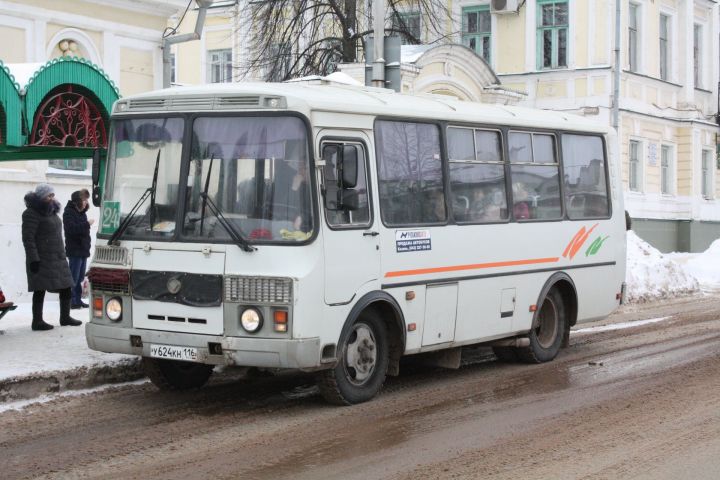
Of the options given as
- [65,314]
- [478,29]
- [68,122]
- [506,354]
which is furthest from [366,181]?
[478,29]

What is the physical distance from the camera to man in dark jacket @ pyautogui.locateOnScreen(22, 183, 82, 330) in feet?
43.6

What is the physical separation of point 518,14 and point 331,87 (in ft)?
86.1

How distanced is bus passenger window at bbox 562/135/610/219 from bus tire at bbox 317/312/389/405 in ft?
12.5

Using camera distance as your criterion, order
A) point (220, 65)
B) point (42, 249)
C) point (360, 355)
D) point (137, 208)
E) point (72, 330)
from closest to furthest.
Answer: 1. point (137, 208)
2. point (360, 355)
3. point (42, 249)
4. point (72, 330)
5. point (220, 65)

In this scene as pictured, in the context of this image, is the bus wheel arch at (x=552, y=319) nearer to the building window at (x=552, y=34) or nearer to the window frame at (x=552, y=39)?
the window frame at (x=552, y=39)

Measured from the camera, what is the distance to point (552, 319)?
42.5ft

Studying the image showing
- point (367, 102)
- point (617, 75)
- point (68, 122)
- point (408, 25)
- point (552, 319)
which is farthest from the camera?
point (408, 25)

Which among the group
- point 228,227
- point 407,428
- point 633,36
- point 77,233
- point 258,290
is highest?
point 633,36

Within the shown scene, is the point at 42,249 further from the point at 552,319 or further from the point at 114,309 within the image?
the point at 552,319

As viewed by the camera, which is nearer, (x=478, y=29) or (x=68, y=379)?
(x=68, y=379)

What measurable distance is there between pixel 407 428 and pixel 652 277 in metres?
15.0

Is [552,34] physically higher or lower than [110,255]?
higher

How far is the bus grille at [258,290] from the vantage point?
906 centimetres

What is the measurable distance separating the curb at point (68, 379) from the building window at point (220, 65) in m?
29.8
